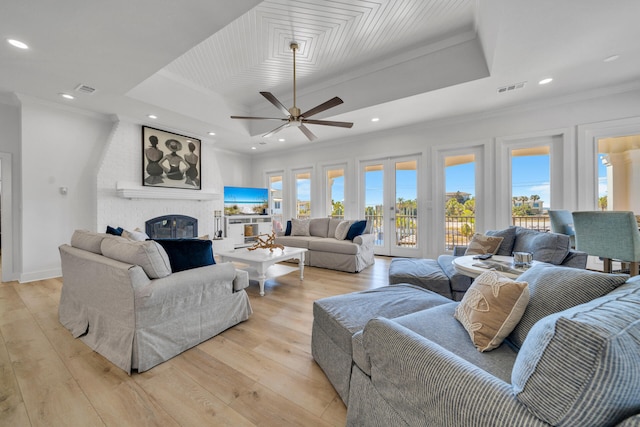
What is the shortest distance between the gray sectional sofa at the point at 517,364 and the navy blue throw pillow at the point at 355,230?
3033 millimetres

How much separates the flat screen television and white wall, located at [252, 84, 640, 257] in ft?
8.05

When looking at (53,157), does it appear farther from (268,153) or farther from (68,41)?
(268,153)

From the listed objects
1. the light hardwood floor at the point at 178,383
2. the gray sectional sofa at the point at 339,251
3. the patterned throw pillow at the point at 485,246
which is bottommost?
the light hardwood floor at the point at 178,383

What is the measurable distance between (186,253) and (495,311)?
2042 millimetres

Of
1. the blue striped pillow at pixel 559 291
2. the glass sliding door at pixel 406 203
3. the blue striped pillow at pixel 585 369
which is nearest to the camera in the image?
the blue striped pillow at pixel 585 369

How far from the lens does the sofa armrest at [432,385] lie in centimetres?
65

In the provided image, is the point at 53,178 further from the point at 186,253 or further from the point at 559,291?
the point at 559,291

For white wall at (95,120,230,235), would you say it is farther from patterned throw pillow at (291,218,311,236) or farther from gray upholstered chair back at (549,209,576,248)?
gray upholstered chair back at (549,209,576,248)

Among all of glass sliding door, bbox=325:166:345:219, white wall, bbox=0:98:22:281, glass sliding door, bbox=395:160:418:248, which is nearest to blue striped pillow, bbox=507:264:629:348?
glass sliding door, bbox=395:160:418:248

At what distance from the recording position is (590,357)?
21.0 inches

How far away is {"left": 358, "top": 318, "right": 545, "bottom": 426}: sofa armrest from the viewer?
0.65 meters

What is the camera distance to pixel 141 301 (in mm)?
1639

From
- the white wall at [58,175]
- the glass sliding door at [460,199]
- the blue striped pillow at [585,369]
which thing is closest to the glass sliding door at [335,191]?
the glass sliding door at [460,199]

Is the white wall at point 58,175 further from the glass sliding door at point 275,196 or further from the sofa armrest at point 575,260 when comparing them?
the sofa armrest at point 575,260
